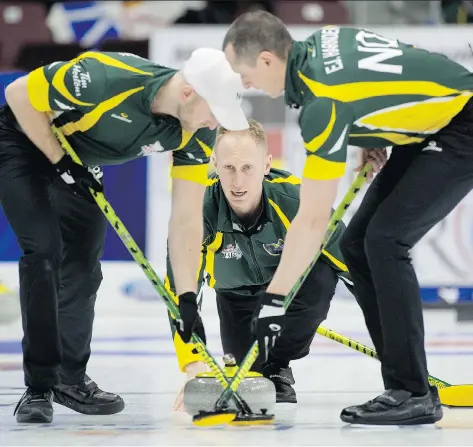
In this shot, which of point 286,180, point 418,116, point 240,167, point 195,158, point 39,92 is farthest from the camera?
point 286,180

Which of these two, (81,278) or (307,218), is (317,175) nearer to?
(307,218)

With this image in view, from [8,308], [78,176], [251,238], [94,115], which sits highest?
[94,115]

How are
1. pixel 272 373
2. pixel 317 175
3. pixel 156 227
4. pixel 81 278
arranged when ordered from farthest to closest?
pixel 156 227 < pixel 272 373 < pixel 81 278 < pixel 317 175

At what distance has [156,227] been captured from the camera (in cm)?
→ 743

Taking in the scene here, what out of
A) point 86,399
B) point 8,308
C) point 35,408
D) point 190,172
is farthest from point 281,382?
point 8,308

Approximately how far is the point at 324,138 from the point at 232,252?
1.31 metres

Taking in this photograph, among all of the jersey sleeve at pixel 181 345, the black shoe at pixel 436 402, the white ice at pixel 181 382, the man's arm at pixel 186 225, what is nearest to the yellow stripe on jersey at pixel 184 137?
the man's arm at pixel 186 225

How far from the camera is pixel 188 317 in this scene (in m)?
3.52

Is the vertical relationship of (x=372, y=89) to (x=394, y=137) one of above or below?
above

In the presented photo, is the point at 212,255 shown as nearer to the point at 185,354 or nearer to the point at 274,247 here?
the point at 274,247

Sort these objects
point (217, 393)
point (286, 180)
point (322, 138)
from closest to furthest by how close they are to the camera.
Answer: point (322, 138) < point (217, 393) < point (286, 180)

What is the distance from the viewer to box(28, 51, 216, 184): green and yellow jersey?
3484 mm

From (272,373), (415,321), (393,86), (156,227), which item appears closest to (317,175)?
(393,86)

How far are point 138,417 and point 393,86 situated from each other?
1389mm
